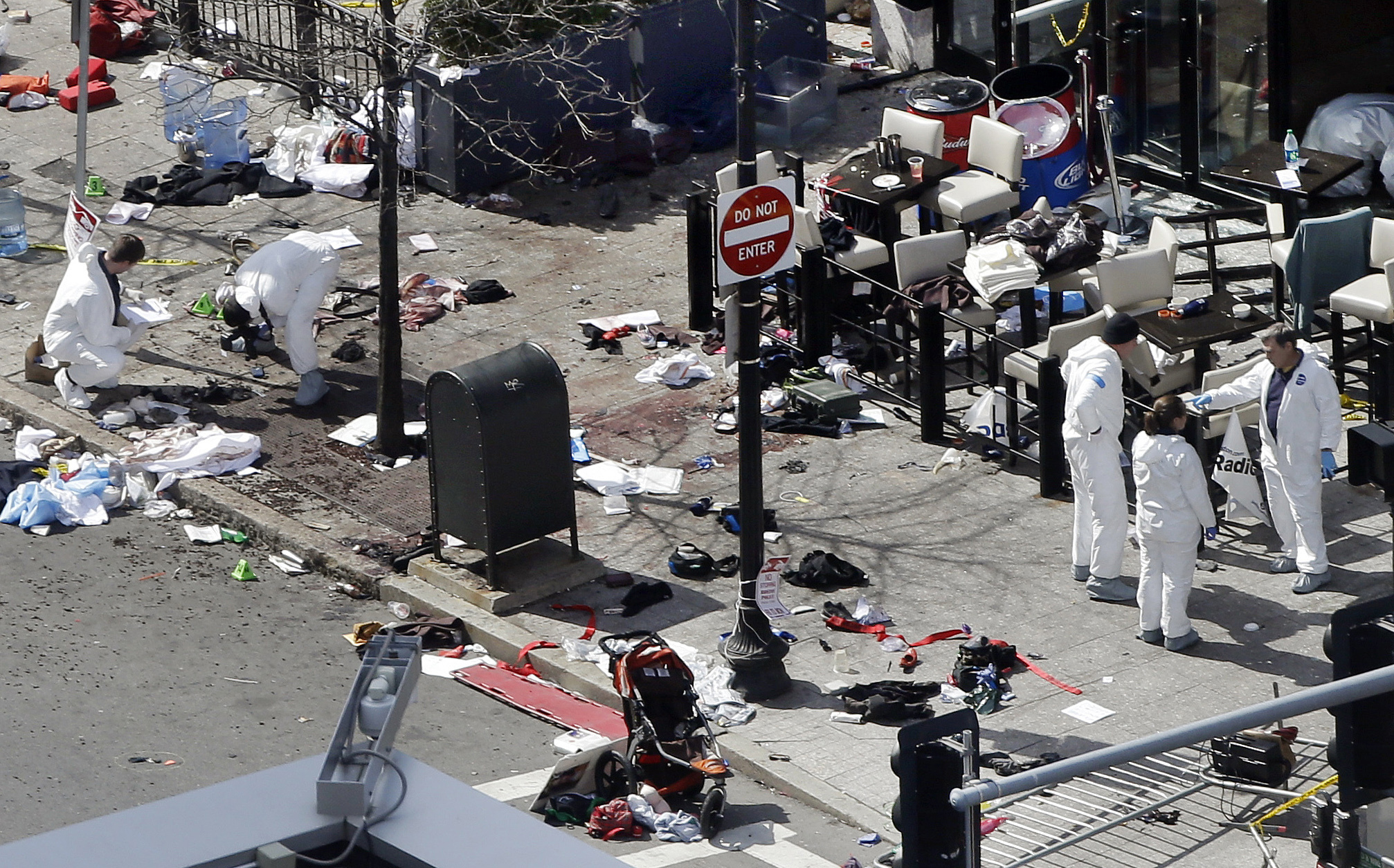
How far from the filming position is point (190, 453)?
44.2 feet

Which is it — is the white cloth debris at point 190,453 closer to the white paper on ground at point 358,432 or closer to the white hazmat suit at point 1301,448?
the white paper on ground at point 358,432

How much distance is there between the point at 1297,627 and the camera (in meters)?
11.0

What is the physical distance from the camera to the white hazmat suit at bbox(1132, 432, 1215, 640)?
417 inches

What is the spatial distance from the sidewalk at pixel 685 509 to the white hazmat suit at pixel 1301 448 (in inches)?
11.6

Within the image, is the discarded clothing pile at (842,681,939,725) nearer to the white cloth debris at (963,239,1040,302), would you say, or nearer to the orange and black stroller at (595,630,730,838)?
the orange and black stroller at (595,630,730,838)

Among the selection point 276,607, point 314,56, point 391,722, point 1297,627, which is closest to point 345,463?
point 276,607

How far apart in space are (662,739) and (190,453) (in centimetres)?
523

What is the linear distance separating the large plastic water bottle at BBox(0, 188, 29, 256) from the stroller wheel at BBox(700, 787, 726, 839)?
10417 mm

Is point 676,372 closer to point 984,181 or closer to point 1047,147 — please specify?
point 984,181

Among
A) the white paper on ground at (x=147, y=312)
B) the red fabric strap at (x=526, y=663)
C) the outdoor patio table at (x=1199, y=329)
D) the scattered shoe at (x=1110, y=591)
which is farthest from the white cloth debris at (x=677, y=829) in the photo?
the white paper on ground at (x=147, y=312)

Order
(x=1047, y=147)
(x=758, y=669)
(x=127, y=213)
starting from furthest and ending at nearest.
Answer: (x=127, y=213) → (x=1047, y=147) → (x=758, y=669)

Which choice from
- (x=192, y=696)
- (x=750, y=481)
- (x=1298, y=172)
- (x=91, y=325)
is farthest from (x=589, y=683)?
(x=1298, y=172)

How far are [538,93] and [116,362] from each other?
572 cm

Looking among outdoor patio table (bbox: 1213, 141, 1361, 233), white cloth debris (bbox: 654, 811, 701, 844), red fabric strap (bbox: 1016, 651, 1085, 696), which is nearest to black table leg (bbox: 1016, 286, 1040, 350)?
outdoor patio table (bbox: 1213, 141, 1361, 233)
